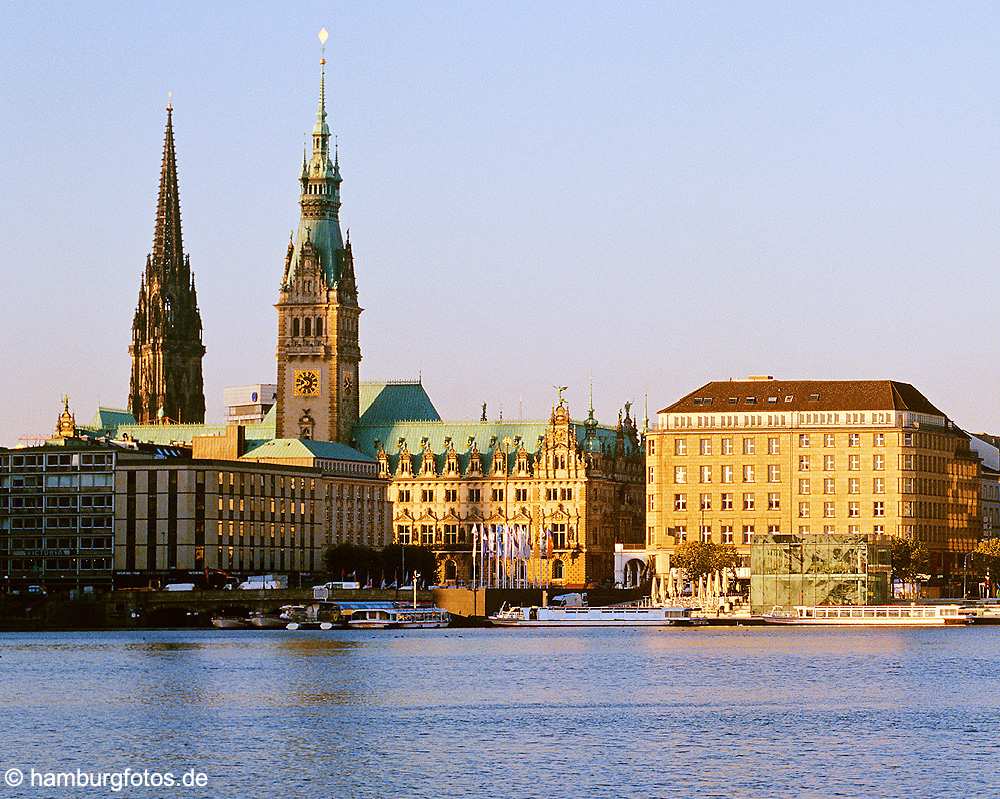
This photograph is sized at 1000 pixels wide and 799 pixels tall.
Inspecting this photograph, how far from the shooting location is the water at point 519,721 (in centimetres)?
9275

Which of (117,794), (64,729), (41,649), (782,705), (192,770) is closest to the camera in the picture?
(117,794)

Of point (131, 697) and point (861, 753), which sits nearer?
point (861, 753)

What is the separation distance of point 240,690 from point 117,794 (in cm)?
4452

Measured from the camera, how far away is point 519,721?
11362 cm

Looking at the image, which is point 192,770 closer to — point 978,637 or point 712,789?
point 712,789

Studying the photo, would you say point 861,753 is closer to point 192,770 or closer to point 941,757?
point 941,757

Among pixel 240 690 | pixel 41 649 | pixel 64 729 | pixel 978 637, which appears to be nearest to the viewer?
pixel 64 729

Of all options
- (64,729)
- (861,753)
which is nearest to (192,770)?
(64,729)

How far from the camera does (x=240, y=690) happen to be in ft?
434

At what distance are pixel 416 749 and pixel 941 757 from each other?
65.0 feet

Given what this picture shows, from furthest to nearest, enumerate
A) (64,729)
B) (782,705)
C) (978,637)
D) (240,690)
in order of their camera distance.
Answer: (978,637), (240,690), (782,705), (64,729)

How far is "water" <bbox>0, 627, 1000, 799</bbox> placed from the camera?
304 feet

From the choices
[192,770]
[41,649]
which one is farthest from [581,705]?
[41,649]

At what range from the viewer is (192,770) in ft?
311
